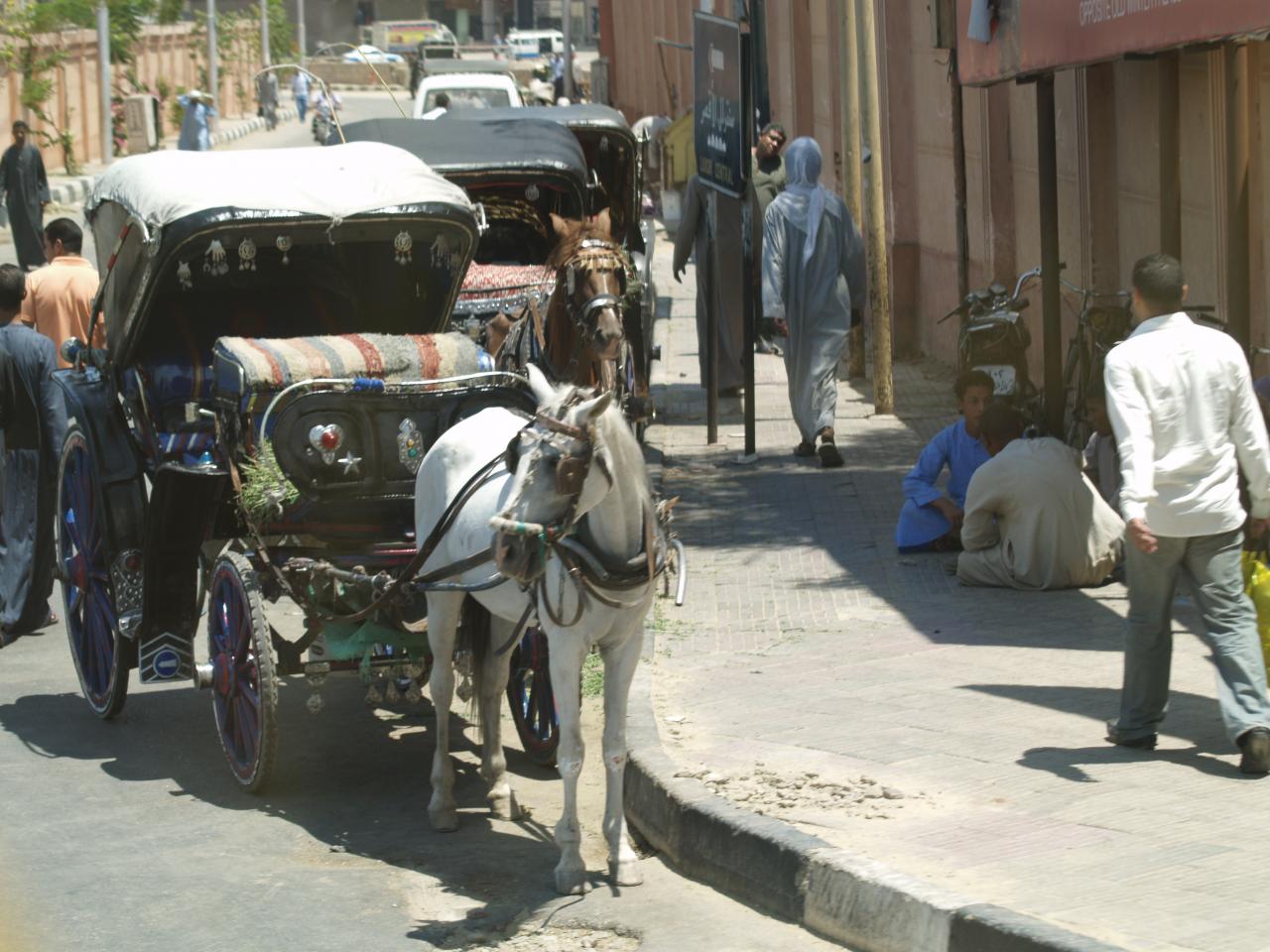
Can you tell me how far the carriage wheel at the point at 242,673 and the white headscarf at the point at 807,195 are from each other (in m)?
5.93

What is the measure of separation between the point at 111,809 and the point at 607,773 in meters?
2.04

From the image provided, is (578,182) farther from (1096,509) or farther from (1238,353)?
(1238,353)

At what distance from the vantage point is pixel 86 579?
8.40m

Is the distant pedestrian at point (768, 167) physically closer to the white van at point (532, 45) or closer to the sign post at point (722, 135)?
the sign post at point (722, 135)

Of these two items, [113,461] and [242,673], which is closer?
[242,673]

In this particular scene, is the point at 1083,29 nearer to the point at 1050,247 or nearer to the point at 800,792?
the point at 1050,247

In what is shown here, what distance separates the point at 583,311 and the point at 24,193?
18107 millimetres

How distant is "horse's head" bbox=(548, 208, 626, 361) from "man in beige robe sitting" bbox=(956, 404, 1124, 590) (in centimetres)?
193

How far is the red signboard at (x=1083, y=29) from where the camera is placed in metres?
7.29

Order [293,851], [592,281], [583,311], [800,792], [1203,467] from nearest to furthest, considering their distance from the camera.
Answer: [1203,467] → [800,792] → [293,851] → [583,311] → [592,281]

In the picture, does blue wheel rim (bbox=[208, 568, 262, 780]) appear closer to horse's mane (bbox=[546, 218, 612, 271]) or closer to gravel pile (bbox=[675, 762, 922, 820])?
gravel pile (bbox=[675, 762, 922, 820])

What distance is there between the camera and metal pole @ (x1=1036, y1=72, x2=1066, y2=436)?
10305 mm

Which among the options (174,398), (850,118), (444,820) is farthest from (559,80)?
(444,820)

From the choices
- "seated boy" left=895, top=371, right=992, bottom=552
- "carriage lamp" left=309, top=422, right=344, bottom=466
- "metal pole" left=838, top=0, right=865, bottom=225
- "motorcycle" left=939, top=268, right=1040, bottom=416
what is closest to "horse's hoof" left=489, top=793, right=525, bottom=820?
"carriage lamp" left=309, top=422, right=344, bottom=466
